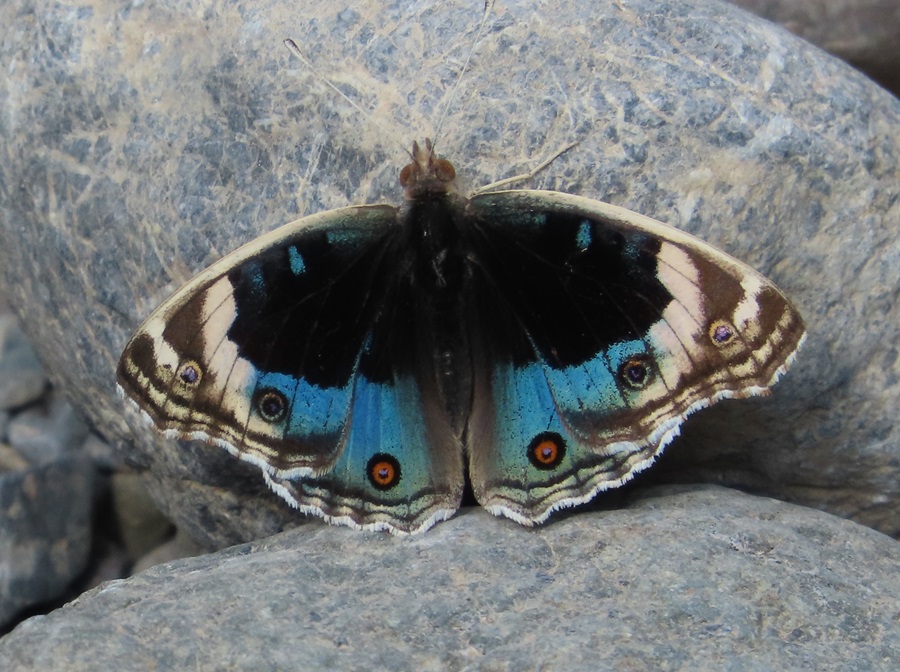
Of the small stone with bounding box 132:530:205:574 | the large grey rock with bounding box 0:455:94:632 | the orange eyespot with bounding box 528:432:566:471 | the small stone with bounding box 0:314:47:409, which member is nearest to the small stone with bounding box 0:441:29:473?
the small stone with bounding box 0:314:47:409

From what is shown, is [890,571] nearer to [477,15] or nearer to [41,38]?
[477,15]

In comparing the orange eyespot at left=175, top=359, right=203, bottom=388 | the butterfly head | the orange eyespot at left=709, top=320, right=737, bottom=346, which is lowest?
the orange eyespot at left=175, top=359, right=203, bottom=388

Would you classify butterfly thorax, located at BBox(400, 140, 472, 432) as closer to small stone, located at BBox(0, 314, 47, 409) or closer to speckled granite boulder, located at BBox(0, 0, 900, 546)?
speckled granite boulder, located at BBox(0, 0, 900, 546)

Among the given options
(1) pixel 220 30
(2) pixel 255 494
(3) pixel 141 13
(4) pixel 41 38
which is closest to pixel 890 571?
(2) pixel 255 494

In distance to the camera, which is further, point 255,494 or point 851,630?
point 255,494

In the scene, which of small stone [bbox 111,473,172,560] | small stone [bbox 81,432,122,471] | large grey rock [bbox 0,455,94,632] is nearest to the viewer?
large grey rock [bbox 0,455,94,632]

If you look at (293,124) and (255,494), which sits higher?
(293,124)
